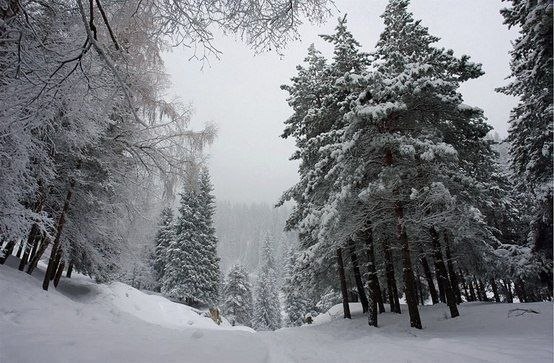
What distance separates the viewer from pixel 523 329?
28.0ft

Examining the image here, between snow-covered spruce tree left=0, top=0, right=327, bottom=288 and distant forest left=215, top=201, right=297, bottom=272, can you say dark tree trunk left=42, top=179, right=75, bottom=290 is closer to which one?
snow-covered spruce tree left=0, top=0, right=327, bottom=288

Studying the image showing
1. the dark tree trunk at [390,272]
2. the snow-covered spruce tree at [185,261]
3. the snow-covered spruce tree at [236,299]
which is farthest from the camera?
the snow-covered spruce tree at [236,299]

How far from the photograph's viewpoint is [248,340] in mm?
8828

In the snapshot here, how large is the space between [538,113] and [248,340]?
10.0m

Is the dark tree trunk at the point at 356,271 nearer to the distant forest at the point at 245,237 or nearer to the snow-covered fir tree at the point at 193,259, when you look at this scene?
the snow-covered fir tree at the point at 193,259

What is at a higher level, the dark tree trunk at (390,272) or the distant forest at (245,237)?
the distant forest at (245,237)

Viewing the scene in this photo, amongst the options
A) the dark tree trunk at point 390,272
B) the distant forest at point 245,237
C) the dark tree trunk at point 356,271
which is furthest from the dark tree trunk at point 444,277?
the distant forest at point 245,237

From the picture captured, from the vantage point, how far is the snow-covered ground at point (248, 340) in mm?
5785

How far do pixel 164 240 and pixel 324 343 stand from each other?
1346 inches

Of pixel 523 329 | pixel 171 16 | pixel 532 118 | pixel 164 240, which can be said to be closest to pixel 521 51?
pixel 532 118

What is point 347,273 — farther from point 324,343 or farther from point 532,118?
point 532,118

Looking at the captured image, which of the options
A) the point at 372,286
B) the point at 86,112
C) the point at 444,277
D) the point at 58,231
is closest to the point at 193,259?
the point at 58,231

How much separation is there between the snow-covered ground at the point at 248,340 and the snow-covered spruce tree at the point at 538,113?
7.80ft

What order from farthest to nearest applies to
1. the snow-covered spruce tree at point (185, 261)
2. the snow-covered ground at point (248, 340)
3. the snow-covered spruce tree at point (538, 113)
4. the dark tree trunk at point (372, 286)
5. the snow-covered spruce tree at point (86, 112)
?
1. the snow-covered spruce tree at point (185, 261)
2. the dark tree trunk at point (372, 286)
3. the snow-covered spruce tree at point (538, 113)
4. the snow-covered ground at point (248, 340)
5. the snow-covered spruce tree at point (86, 112)
